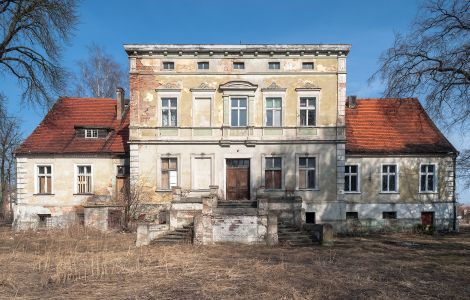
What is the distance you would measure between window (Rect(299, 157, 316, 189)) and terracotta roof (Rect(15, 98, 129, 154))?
386 inches

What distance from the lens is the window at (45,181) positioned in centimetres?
2244

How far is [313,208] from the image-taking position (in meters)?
20.9

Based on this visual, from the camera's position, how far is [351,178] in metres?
22.5

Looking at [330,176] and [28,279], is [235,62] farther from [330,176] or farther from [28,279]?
[28,279]

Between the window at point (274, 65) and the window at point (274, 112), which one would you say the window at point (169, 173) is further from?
the window at point (274, 65)

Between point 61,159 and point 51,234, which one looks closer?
point 51,234

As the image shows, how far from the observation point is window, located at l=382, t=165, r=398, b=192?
22453mm

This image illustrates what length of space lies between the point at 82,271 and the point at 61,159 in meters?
13.8

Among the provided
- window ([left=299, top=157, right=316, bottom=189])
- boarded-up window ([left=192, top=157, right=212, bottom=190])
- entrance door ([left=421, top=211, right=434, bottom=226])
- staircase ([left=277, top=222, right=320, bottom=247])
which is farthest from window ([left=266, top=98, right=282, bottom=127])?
entrance door ([left=421, top=211, right=434, bottom=226])

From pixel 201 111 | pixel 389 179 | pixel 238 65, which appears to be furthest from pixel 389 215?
pixel 201 111

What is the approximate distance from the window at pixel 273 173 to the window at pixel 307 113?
2408 millimetres

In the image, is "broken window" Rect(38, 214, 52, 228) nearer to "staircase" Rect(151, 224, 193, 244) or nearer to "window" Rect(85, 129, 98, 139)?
"window" Rect(85, 129, 98, 139)

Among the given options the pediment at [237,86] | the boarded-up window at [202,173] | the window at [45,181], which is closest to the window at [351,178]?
the pediment at [237,86]

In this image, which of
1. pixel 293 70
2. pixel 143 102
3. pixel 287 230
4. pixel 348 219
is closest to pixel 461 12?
pixel 293 70
